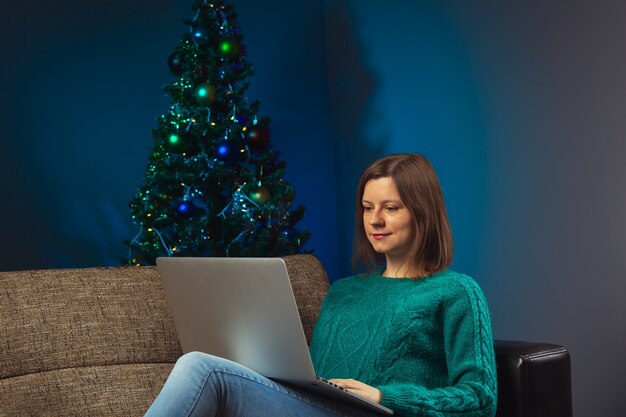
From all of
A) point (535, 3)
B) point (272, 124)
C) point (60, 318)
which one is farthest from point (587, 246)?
point (272, 124)

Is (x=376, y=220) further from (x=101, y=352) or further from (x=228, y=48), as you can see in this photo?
(x=228, y=48)

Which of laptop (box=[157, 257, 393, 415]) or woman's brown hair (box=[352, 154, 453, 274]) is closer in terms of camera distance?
laptop (box=[157, 257, 393, 415])

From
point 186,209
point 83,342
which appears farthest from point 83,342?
point 186,209

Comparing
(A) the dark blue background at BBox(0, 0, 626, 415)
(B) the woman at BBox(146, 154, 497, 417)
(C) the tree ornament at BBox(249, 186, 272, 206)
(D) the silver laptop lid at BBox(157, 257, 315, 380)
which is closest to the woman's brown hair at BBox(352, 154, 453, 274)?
(B) the woman at BBox(146, 154, 497, 417)

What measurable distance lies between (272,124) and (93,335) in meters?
2.79

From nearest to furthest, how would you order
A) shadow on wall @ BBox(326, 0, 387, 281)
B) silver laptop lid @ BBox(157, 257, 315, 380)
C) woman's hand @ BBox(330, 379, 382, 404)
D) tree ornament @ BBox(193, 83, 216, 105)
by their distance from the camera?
silver laptop lid @ BBox(157, 257, 315, 380) < woman's hand @ BBox(330, 379, 382, 404) < tree ornament @ BBox(193, 83, 216, 105) < shadow on wall @ BBox(326, 0, 387, 281)

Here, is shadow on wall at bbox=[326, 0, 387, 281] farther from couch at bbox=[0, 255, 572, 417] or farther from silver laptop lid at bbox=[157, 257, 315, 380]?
silver laptop lid at bbox=[157, 257, 315, 380]

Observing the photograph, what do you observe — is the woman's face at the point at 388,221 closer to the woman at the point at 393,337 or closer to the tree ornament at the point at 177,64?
the woman at the point at 393,337

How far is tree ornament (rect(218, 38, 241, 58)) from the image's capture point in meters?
3.85

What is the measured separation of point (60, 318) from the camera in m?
2.20

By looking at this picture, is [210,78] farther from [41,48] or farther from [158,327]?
[158,327]

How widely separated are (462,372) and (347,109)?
10.3ft

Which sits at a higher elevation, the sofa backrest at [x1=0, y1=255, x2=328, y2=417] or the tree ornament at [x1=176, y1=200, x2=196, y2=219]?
the tree ornament at [x1=176, y1=200, x2=196, y2=219]

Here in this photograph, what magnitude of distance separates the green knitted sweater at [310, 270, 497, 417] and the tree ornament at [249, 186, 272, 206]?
1599 millimetres
